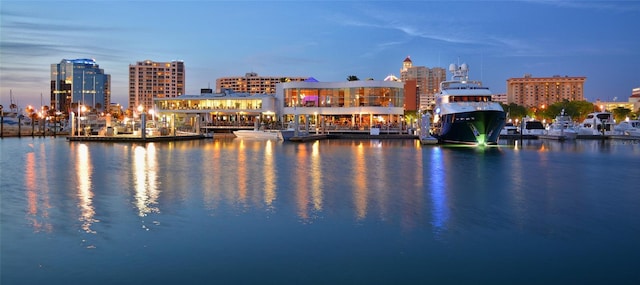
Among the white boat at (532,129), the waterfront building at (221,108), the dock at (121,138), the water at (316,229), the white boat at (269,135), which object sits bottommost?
the water at (316,229)

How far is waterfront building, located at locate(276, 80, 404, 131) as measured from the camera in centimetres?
8969

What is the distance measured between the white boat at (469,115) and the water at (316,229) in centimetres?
2818

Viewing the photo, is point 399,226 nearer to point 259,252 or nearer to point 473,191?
point 259,252

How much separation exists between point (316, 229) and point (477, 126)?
147ft

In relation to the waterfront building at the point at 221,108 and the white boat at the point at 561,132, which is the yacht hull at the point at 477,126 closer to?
the white boat at the point at 561,132

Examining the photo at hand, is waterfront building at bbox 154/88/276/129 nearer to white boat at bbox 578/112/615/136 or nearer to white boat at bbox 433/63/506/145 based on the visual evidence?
white boat at bbox 433/63/506/145

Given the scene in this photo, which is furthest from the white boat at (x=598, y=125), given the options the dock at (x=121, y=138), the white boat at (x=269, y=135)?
the dock at (x=121, y=138)

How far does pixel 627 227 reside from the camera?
15367 mm

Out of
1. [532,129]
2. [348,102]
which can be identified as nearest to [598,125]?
[532,129]

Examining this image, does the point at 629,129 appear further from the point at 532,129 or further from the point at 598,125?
the point at 532,129

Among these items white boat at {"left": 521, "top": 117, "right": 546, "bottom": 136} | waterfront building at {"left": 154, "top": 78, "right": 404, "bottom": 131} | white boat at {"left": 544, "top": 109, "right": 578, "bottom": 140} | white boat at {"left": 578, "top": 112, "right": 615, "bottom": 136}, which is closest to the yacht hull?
waterfront building at {"left": 154, "top": 78, "right": 404, "bottom": 131}

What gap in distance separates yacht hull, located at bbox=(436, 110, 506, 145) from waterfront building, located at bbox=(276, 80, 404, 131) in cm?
2736

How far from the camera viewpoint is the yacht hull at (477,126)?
55.3 metres

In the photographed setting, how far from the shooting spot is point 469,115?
184 feet
